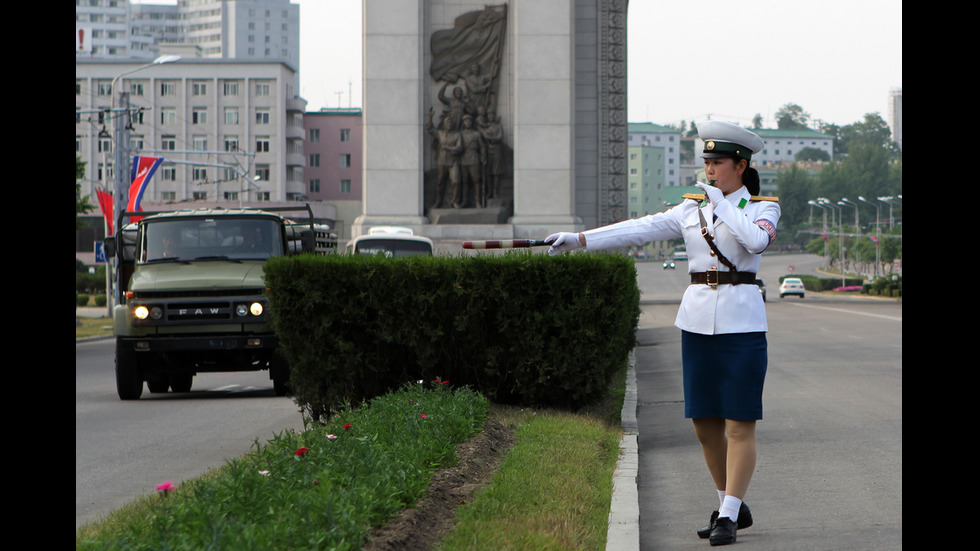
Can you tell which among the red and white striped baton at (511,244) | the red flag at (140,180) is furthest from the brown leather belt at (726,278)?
the red flag at (140,180)

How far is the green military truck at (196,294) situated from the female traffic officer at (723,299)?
870cm

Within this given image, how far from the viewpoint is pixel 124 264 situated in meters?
15.7

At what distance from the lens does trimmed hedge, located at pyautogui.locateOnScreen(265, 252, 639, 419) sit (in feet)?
35.2

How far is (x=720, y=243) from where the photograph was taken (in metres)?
6.27

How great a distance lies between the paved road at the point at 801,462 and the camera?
681cm

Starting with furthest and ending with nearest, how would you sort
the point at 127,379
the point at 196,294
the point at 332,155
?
the point at 332,155, the point at 127,379, the point at 196,294

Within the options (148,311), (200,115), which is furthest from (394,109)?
(200,115)

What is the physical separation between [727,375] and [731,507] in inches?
27.5

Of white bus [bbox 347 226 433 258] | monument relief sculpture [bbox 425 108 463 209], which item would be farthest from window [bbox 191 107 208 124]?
white bus [bbox 347 226 433 258]

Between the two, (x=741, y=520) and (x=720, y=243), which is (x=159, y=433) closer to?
(x=741, y=520)

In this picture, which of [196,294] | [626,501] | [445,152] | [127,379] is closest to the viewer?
[626,501]

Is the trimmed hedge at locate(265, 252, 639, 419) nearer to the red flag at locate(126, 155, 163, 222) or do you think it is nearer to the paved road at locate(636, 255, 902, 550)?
the paved road at locate(636, 255, 902, 550)
